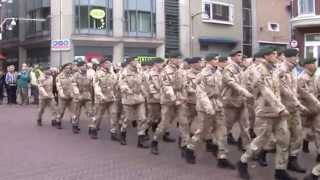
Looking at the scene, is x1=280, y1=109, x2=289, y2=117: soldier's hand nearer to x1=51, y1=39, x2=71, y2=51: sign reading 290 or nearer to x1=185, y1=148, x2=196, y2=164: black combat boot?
x1=185, y1=148, x2=196, y2=164: black combat boot

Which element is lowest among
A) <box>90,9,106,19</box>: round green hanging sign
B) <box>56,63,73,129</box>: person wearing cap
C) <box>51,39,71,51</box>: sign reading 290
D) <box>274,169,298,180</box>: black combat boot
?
<box>274,169,298,180</box>: black combat boot

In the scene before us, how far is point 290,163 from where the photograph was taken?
10.3m

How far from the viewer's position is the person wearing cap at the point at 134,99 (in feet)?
42.3

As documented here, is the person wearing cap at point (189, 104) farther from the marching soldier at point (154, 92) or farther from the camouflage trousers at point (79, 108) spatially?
the camouflage trousers at point (79, 108)

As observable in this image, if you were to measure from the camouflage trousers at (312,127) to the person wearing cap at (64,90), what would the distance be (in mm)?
6832

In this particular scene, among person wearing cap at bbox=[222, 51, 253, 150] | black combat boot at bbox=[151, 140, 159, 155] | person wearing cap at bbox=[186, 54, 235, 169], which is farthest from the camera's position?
black combat boot at bbox=[151, 140, 159, 155]

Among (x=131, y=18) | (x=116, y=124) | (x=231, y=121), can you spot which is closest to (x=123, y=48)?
(x=131, y=18)

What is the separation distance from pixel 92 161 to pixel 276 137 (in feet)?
11.2

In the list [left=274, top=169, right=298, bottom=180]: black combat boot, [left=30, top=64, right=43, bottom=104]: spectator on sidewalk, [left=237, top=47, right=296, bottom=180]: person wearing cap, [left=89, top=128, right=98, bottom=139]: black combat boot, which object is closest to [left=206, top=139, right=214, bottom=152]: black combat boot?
[left=237, top=47, right=296, bottom=180]: person wearing cap

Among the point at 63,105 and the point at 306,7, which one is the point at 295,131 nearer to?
the point at 63,105

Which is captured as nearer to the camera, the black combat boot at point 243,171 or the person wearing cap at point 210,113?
the black combat boot at point 243,171

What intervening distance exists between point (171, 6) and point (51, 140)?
107 ft

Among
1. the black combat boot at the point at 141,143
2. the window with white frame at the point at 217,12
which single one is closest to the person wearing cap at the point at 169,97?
the black combat boot at the point at 141,143

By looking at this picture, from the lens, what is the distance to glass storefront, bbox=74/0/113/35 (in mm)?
42531
